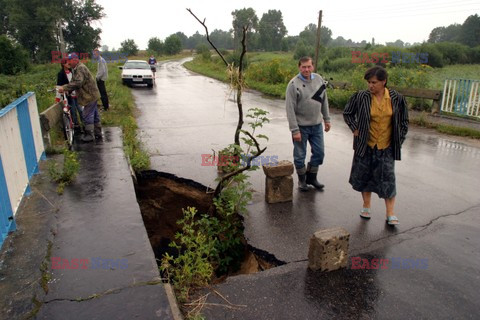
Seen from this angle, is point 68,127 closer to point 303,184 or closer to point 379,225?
point 303,184

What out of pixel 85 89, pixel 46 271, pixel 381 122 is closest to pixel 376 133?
pixel 381 122

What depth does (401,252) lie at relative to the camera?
3852mm

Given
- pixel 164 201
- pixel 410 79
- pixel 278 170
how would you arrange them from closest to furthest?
1. pixel 278 170
2. pixel 164 201
3. pixel 410 79

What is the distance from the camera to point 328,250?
335 centimetres

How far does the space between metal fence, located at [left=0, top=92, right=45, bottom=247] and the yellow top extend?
398 centimetres

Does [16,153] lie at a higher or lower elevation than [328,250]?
higher

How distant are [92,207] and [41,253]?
1093 mm

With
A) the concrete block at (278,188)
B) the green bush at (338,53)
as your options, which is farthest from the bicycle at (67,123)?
the green bush at (338,53)

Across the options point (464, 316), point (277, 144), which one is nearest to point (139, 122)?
point (277, 144)

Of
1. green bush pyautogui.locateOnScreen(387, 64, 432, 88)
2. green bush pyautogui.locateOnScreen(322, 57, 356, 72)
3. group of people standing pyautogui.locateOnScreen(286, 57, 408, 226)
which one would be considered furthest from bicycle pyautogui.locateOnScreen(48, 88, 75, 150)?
green bush pyautogui.locateOnScreen(322, 57, 356, 72)

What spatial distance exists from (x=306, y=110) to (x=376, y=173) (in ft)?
4.39

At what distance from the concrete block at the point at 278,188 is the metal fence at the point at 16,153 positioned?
298 cm

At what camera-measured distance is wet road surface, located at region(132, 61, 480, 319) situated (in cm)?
311

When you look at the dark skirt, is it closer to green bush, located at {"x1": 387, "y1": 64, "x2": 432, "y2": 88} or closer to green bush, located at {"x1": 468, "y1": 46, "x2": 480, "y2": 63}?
green bush, located at {"x1": 387, "y1": 64, "x2": 432, "y2": 88}
